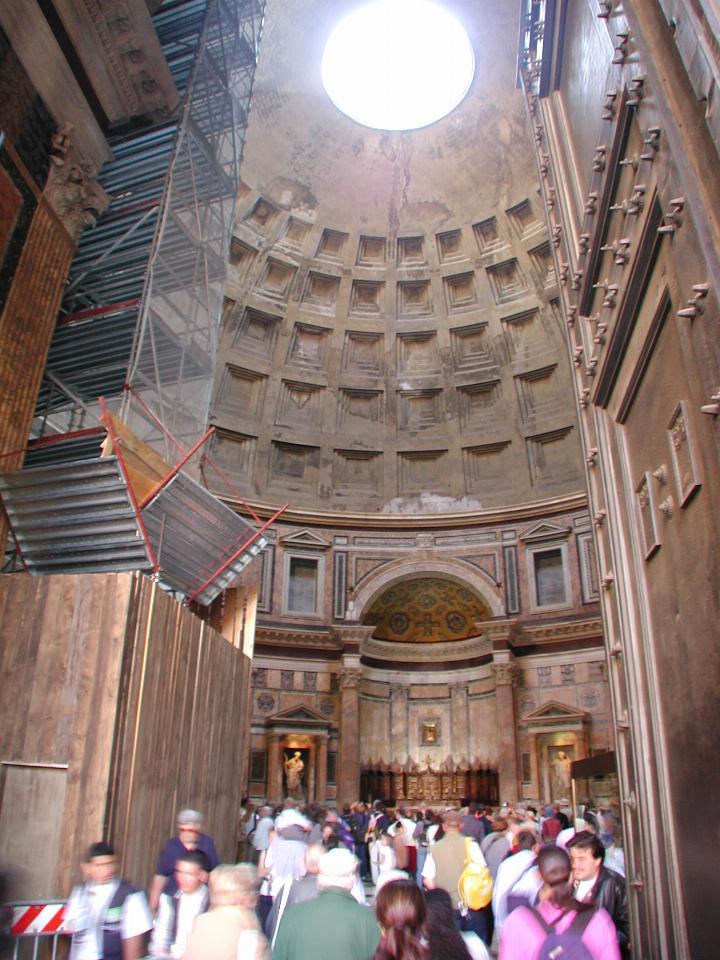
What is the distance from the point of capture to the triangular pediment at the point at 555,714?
808 inches

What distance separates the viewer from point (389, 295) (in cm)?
2586

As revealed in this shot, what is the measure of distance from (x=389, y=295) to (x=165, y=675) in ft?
63.2

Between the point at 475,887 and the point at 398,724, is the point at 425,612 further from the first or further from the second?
the point at 475,887

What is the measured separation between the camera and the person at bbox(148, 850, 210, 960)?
4320 millimetres

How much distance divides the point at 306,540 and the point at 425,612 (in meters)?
4.48

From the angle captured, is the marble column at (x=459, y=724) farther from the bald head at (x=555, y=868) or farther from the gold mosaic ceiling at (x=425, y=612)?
the bald head at (x=555, y=868)

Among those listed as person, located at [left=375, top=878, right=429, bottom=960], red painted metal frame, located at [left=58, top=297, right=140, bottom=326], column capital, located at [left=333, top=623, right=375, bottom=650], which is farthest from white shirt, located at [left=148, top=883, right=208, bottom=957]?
column capital, located at [left=333, top=623, right=375, bottom=650]

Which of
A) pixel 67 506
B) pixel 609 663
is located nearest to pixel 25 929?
pixel 609 663

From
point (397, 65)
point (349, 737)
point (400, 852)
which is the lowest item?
point (400, 852)

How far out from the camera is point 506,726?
69.3 feet

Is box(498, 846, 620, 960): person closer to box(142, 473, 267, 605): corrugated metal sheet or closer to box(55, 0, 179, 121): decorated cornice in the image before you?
box(142, 473, 267, 605): corrugated metal sheet

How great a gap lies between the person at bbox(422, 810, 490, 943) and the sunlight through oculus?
73.1 feet

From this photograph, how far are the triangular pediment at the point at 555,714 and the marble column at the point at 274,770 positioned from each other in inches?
261

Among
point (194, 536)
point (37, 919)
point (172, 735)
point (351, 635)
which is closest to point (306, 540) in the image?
point (351, 635)
